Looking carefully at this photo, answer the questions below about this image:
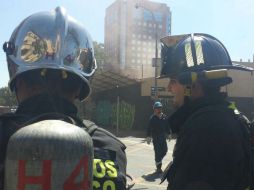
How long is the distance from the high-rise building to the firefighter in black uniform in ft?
104

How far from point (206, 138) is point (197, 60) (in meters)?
0.73

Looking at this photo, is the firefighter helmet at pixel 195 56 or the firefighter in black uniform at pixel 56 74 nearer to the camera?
the firefighter in black uniform at pixel 56 74

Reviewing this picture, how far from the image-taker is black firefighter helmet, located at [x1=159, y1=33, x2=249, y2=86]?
2.47 meters

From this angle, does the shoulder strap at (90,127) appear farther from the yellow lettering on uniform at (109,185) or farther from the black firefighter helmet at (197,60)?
the black firefighter helmet at (197,60)

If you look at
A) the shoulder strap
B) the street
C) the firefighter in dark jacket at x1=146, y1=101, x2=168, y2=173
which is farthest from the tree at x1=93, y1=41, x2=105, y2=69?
the shoulder strap

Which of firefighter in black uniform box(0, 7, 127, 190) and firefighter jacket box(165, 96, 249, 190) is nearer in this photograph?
firefighter in black uniform box(0, 7, 127, 190)

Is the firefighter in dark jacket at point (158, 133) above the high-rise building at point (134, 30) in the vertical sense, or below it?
below

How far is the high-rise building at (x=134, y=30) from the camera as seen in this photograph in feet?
116

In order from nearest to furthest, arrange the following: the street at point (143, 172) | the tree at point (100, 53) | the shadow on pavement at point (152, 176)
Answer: the street at point (143, 172) → the shadow on pavement at point (152, 176) → the tree at point (100, 53)

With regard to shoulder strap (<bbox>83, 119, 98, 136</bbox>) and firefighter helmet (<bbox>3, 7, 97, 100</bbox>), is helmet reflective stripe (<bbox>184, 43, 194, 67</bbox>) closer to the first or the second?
firefighter helmet (<bbox>3, 7, 97, 100</bbox>)

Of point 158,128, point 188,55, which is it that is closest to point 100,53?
point 158,128

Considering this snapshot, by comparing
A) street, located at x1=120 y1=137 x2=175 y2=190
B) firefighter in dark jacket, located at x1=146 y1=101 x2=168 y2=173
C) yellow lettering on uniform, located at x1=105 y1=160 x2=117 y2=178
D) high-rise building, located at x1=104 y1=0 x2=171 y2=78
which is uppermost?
high-rise building, located at x1=104 y1=0 x2=171 y2=78

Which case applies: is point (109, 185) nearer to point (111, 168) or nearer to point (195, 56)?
point (111, 168)

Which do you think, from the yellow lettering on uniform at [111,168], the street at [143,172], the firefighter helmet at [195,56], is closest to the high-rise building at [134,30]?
the street at [143,172]
